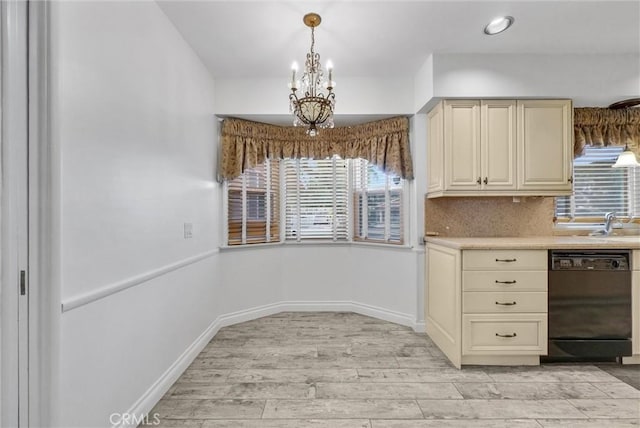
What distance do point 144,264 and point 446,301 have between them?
7.59 ft

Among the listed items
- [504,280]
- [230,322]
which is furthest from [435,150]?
[230,322]

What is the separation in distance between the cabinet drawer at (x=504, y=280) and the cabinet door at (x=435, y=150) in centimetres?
86

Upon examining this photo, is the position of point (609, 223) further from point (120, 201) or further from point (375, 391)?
point (120, 201)

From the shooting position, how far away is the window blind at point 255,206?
11.4ft

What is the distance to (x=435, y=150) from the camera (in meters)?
3.07

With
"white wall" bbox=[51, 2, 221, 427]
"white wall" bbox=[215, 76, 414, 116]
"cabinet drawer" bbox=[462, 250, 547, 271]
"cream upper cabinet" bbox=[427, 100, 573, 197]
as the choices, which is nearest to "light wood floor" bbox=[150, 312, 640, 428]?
"white wall" bbox=[51, 2, 221, 427]

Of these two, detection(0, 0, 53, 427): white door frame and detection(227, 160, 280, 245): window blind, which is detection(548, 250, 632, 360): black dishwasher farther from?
detection(0, 0, 53, 427): white door frame

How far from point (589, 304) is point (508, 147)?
1.42 metres

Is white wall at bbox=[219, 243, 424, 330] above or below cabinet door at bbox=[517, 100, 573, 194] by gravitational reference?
below

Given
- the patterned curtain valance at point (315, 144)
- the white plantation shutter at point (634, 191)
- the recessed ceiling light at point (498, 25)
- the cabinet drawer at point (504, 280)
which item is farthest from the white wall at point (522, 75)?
the cabinet drawer at point (504, 280)

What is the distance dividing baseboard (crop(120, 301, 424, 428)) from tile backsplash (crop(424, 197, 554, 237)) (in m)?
1.06

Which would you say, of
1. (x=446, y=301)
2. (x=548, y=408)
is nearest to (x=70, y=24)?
(x=446, y=301)

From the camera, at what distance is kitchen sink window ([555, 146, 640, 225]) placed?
3242mm

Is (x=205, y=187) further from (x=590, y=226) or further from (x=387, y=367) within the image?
(x=590, y=226)
